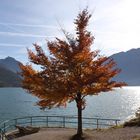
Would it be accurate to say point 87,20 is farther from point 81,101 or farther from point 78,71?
point 81,101

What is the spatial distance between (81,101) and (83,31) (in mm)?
6129

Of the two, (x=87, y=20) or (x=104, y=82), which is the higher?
(x=87, y=20)

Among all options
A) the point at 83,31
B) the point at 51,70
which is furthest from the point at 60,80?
the point at 83,31

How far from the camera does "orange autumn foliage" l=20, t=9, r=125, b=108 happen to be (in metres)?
27.3

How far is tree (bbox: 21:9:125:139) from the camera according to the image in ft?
89.6

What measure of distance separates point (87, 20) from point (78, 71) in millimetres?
4786

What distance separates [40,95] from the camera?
1129 inches

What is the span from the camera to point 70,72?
92.3ft

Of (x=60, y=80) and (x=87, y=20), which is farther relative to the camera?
(x=87, y=20)

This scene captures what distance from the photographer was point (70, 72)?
28.1m

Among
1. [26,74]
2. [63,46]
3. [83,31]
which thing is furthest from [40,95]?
[83,31]

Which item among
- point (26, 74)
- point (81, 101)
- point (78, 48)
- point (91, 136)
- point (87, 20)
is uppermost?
Result: point (87, 20)

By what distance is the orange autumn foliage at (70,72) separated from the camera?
27.3 m

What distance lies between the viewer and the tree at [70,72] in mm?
27312
